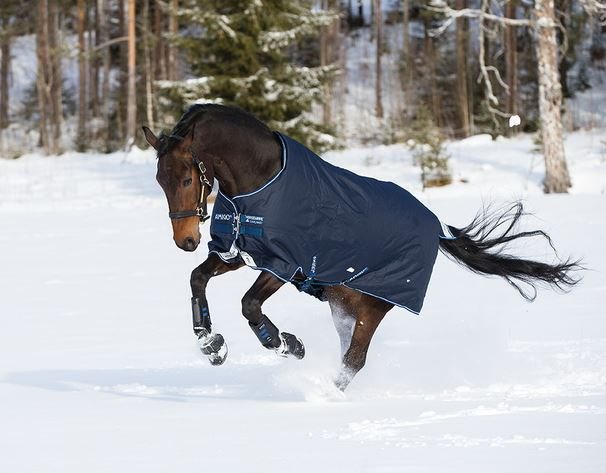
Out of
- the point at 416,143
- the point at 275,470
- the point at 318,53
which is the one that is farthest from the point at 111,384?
the point at 318,53

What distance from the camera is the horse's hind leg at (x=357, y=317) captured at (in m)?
5.70

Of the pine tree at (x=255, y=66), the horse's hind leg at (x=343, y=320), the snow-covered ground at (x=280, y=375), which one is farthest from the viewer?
the pine tree at (x=255, y=66)

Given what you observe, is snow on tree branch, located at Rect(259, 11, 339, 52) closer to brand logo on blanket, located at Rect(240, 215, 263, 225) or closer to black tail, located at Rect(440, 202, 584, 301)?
black tail, located at Rect(440, 202, 584, 301)

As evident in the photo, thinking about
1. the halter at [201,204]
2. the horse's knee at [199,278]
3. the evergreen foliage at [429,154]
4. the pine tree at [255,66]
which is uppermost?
the halter at [201,204]

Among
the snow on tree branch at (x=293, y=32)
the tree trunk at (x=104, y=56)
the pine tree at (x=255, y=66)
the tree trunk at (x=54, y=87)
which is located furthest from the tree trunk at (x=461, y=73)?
the tree trunk at (x=104, y=56)

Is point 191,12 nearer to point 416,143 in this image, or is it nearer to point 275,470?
point 416,143

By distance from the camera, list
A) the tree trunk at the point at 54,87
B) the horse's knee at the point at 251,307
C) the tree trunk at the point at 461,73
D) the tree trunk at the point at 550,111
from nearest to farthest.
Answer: the horse's knee at the point at 251,307
the tree trunk at the point at 550,111
the tree trunk at the point at 461,73
the tree trunk at the point at 54,87

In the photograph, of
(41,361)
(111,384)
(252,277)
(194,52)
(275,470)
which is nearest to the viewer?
(275,470)

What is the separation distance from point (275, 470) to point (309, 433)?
0.62 metres

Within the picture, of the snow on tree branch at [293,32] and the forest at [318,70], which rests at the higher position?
the snow on tree branch at [293,32]

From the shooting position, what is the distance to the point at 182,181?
498 centimetres

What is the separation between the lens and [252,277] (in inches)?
423

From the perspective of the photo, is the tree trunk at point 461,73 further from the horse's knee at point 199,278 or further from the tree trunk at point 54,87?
the horse's knee at point 199,278

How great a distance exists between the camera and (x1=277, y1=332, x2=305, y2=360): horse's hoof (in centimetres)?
554
